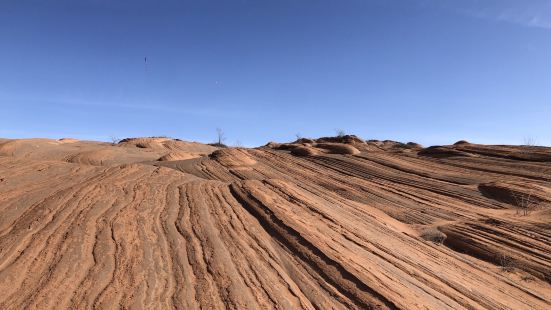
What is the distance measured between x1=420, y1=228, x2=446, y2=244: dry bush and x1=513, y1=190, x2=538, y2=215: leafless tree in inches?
160

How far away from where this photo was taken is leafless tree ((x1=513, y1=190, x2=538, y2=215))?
13422 millimetres

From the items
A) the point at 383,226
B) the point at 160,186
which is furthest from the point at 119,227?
the point at 383,226

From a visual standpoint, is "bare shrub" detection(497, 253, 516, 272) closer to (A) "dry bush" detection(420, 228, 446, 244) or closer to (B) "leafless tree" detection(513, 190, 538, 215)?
(A) "dry bush" detection(420, 228, 446, 244)

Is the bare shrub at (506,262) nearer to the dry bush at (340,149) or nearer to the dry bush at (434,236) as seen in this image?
the dry bush at (434,236)

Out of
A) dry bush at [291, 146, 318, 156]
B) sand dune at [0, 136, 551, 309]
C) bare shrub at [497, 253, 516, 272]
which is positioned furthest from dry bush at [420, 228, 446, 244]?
dry bush at [291, 146, 318, 156]

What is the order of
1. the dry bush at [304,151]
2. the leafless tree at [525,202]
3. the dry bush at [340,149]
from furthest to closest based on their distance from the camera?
the dry bush at [340,149] → the dry bush at [304,151] → the leafless tree at [525,202]

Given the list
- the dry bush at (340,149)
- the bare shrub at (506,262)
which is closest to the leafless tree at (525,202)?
the bare shrub at (506,262)

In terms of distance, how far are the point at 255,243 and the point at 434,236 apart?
5.75 m

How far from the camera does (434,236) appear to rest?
10.7m

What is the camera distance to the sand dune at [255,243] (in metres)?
5.29

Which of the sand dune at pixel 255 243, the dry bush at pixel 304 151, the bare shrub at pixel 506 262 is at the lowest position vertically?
the bare shrub at pixel 506 262

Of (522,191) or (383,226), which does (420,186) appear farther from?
(383,226)

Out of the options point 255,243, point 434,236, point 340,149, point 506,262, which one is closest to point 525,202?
point 506,262

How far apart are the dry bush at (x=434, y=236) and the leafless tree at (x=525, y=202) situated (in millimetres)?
4071
